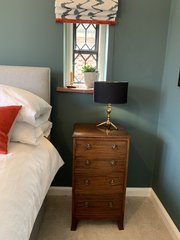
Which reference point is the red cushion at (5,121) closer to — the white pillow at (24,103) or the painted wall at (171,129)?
the white pillow at (24,103)

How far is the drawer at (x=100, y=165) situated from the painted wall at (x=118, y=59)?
1.72ft

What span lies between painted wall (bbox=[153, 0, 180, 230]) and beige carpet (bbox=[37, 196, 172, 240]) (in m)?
0.19

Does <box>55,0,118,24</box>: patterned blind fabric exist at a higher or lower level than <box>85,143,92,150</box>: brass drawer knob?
higher

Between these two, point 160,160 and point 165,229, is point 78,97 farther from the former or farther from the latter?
point 165,229

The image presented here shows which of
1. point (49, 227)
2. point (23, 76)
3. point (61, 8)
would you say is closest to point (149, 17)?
point (61, 8)

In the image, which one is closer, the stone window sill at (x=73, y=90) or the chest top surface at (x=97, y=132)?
the chest top surface at (x=97, y=132)

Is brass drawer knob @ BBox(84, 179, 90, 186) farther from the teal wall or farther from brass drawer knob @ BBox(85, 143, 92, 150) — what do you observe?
the teal wall

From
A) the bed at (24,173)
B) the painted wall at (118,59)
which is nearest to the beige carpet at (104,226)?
the painted wall at (118,59)

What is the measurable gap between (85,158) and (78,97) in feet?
2.28

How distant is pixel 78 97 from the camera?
6.98 ft

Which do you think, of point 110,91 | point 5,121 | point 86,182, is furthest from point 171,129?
point 5,121

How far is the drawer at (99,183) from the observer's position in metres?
1.77

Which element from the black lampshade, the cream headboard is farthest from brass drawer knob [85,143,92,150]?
the cream headboard

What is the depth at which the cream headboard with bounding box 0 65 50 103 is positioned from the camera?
1844 millimetres
